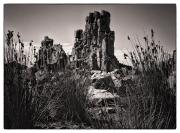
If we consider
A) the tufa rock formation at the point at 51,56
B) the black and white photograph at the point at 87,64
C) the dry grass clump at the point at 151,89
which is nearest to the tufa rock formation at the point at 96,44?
the black and white photograph at the point at 87,64

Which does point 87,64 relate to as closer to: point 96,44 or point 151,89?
point 96,44

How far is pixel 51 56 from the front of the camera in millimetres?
3730

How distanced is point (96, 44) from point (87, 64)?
24 cm

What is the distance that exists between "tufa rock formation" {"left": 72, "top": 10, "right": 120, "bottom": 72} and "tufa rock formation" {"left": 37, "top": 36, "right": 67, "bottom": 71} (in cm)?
14

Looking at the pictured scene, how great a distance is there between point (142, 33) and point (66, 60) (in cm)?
87

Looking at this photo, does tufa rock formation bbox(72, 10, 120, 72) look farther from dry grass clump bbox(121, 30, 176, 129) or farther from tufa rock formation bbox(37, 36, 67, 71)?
dry grass clump bbox(121, 30, 176, 129)

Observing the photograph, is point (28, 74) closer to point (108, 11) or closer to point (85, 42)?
point (85, 42)

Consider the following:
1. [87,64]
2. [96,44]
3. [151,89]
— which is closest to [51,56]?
[87,64]

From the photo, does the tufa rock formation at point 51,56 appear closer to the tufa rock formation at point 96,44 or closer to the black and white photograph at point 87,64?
the black and white photograph at point 87,64

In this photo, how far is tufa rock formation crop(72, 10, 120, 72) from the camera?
3.62m

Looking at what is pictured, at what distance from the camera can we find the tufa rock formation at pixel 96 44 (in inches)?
143

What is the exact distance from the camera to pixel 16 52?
3367 mm

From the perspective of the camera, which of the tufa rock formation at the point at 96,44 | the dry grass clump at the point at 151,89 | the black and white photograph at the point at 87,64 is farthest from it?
the tufa rock formation at the point at 96,44

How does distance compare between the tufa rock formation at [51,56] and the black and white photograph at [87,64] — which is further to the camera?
the tufa rock formation at [51,56]
